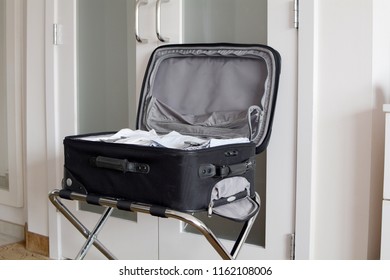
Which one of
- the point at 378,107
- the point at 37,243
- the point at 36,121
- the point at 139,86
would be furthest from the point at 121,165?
the point at 37,243

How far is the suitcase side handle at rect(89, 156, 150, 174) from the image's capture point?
4.14 feet

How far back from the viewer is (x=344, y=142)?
146 centimetres

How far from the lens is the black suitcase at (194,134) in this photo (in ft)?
4.01

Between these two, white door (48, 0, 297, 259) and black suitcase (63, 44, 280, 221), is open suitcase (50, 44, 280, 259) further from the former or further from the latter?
white door (48, 0, 297, 259)

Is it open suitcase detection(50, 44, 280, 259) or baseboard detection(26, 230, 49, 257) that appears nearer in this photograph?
open suitcase detection(50, 44, 280, 259)

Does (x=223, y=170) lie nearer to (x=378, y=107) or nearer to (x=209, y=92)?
(x=209, y=92)

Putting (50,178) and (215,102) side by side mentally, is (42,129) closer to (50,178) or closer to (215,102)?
(50,178)

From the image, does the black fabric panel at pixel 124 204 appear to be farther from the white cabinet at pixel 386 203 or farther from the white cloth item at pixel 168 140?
the white cabinet at pixel 386 203

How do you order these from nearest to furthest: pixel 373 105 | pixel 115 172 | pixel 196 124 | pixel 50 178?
pixel 115 172 < pixel 373 105 < pixel 196 124 < pixel 50 178

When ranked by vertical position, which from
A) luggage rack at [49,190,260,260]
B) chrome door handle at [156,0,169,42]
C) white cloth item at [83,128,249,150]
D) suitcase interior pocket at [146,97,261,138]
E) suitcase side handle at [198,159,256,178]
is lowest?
luggage rack at [49,190,260,260]

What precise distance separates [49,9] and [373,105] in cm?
136

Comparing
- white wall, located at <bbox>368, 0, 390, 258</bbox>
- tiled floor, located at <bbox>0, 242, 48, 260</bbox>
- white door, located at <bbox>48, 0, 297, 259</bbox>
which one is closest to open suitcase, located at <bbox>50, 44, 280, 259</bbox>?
white door, located at <bbox>48, 0, 297, 259</bbox>

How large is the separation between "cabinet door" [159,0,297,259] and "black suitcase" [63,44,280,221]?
9cm
